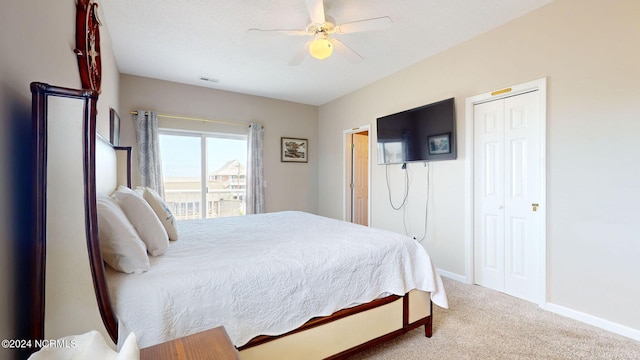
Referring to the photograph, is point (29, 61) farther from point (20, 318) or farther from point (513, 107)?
point (513, 107)

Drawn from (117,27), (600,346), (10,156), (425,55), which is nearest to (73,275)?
(10,156)

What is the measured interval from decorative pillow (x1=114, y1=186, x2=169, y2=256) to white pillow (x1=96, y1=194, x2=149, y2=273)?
249 millimetres

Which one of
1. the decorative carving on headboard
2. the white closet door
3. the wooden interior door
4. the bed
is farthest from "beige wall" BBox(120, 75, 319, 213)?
the white closet door

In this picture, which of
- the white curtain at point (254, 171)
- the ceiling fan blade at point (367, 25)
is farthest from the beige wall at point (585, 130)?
the white curtain at point (254, 171)

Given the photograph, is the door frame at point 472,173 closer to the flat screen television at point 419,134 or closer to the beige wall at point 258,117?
the flat screen television at point 419,134

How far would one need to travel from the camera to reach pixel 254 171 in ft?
15.9

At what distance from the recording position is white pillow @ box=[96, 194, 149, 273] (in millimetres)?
1214

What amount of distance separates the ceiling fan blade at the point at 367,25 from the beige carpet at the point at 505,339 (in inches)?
96.9

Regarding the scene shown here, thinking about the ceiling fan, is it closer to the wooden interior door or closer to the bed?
the bed

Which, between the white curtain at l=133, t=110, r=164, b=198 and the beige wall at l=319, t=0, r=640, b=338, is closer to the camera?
the beige wall at l=319, t=0, r=640, b=338

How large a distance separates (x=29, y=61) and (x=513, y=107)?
355 cm

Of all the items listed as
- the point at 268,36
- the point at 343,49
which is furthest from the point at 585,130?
the point at 268,36

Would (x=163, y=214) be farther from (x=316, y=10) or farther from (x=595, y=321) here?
(x=595, y=321)

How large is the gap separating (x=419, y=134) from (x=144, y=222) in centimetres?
314
